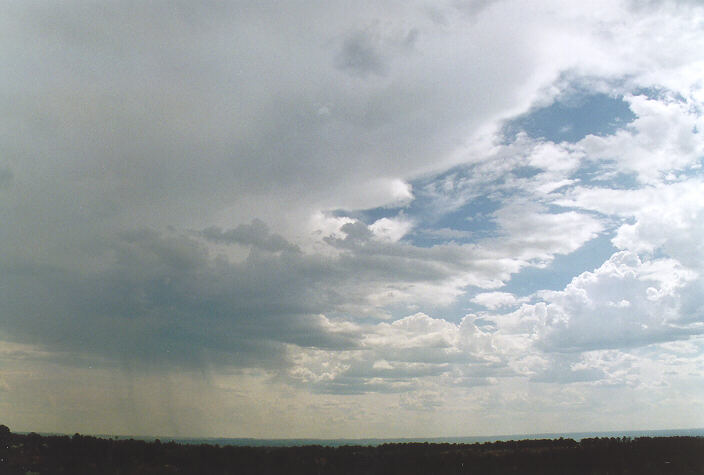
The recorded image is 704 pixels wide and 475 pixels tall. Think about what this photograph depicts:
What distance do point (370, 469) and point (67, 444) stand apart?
23.5m

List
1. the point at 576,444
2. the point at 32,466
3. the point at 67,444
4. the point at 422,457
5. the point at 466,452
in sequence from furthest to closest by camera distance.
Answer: the point at 576,444 < the point at 466,452 < the point at 422,457 < the point at 67,444 < the point at 32,466

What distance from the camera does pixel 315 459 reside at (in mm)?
41500

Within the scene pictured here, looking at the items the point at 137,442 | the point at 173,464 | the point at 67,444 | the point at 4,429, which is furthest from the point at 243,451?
the point at 4,429

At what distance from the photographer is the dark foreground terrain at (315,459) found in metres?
37.7

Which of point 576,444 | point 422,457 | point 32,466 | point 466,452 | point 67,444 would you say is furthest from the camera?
point 576,444

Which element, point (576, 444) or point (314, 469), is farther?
point (576, 444)

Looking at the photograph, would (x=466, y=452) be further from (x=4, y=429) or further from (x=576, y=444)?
(x=4, y=429)

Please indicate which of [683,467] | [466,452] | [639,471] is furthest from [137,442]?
[683,467]

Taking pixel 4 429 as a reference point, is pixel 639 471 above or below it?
below

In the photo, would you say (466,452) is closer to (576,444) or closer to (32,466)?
(576,444)

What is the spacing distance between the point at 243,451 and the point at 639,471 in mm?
32936

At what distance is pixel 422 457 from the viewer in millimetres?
43469

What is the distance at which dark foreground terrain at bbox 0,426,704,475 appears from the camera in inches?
1485

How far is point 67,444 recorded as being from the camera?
132 feet
